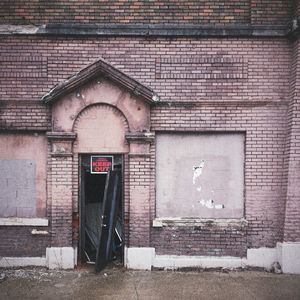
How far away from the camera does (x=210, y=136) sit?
27.9 ft

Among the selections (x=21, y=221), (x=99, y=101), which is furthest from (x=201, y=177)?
(x=21, y=221)

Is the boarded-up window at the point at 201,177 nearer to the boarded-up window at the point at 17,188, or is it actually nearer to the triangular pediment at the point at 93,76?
the triangular pediment at the point at 93,76

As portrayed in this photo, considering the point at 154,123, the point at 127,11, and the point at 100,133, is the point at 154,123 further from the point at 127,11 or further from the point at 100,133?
the point at 127,11

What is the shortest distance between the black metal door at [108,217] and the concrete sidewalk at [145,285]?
0.32 m

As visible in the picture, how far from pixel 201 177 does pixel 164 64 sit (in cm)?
251

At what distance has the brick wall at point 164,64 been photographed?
839 cm

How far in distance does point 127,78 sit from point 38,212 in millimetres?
3392

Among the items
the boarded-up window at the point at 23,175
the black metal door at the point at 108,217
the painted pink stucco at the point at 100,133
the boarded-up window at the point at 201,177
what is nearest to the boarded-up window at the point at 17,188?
the boarded-up window at the point at 23,175

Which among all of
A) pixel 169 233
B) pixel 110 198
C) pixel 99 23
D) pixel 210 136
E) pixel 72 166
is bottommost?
pixel 169 233

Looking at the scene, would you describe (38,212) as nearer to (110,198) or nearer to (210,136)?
(110,198)

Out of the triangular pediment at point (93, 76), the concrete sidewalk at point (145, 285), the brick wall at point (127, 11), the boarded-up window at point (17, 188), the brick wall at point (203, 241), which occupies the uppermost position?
the brick wall at point (127, 11)

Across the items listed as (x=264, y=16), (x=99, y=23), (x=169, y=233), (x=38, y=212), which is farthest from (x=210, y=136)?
(x=38, y=212)

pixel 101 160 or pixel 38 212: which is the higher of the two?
pixel 101 160

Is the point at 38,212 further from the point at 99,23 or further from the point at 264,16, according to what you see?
the point at 264,16
